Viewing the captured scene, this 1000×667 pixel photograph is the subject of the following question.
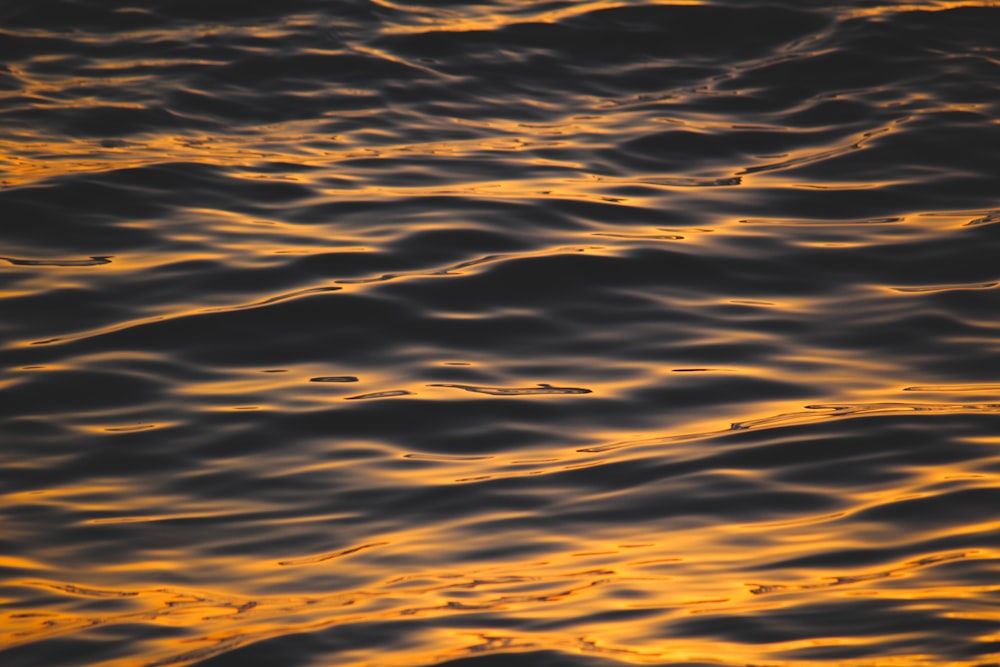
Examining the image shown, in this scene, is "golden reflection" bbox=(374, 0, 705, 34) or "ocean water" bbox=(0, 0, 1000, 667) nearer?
"ocean water" bbox=(0, 0, 1000, 667)

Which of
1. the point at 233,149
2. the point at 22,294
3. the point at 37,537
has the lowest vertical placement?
the point at 37,537

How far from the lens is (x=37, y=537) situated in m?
3.43

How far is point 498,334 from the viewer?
478cm

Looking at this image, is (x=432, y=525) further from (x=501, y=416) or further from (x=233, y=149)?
(x=233, y=149)

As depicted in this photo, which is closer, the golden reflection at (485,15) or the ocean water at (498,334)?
the ocean water at (498,334)

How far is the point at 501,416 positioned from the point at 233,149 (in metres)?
3.05

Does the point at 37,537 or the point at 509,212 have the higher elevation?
the point at 509,212

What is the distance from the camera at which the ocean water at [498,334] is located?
9.81 ft

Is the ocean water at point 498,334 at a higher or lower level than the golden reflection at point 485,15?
lower

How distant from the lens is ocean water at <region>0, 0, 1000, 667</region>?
2.99 m

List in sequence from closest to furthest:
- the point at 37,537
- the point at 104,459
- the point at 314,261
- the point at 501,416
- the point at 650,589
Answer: the point at 650,589, the point at 37,537, the point at 104,459, the point at 501,416, the point at 314,261

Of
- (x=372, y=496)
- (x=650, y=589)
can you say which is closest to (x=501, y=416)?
(x=372, y=496)

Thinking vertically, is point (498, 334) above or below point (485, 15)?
below

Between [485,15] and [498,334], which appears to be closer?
[498,334]
